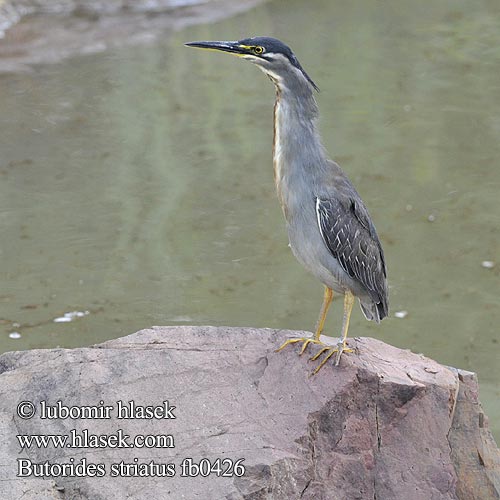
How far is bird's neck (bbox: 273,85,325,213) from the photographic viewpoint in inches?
164

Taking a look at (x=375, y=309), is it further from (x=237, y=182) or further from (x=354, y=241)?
(x=237, y=182)

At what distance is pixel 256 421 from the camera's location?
4.02 metres

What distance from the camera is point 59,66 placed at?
10555mm

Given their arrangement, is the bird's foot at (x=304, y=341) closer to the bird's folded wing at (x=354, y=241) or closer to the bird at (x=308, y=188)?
the bird at (x=308, y=188)

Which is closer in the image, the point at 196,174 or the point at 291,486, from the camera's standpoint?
the point at 291,486

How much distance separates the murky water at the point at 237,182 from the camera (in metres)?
6.62

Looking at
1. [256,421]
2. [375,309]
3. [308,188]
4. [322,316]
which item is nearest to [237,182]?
[375,309]

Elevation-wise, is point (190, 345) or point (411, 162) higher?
point (190, 345)

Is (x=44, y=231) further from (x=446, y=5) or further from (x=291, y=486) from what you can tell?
(x=446, y=5)

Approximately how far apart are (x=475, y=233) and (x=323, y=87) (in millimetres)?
3064

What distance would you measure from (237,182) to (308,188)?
13.4 ft

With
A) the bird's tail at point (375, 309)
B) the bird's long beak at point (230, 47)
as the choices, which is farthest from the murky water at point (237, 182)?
the bird's long beak at point (230, 47)

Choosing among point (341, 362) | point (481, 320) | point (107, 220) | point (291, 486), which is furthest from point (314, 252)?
point (107, 220)

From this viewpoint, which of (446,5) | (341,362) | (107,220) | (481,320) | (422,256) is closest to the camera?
(341,362)
